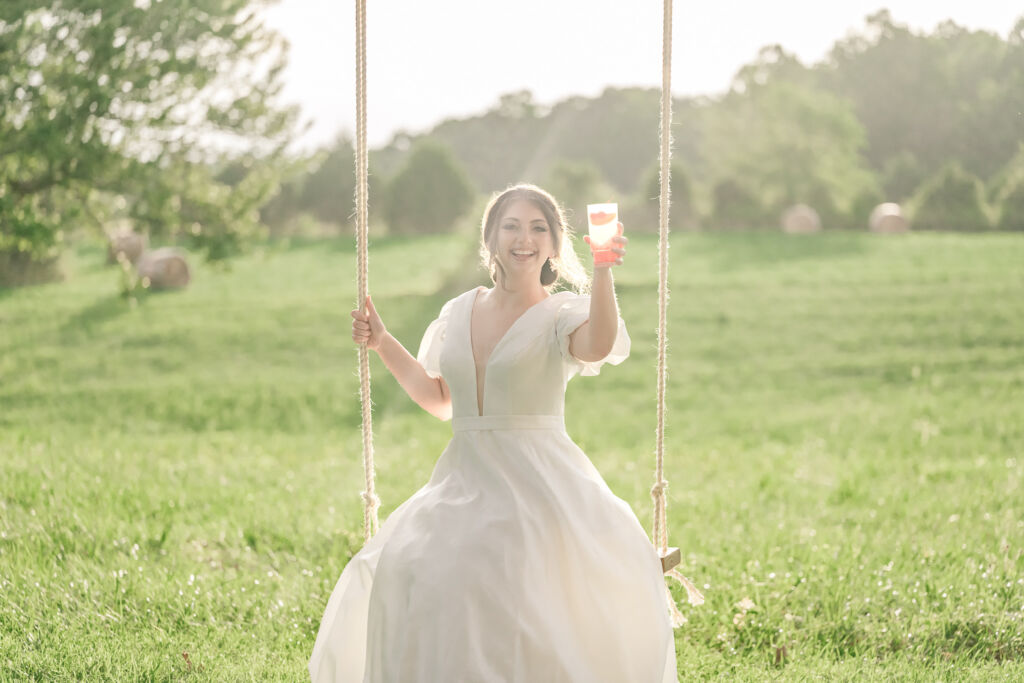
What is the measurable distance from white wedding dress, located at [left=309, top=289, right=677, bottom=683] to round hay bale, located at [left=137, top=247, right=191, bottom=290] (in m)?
17.1

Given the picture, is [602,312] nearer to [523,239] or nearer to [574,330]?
[574,330]

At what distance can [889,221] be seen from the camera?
24.9 m

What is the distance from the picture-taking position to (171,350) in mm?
13211

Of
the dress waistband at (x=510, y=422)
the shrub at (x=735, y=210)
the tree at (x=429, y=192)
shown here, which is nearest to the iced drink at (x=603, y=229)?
the dress waistband at (x=510, y=422)

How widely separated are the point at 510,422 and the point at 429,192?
22.4 meters

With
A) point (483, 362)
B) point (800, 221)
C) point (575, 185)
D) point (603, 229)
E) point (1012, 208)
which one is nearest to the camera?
point (603, 229)

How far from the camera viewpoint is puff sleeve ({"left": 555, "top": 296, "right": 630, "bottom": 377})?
290cm

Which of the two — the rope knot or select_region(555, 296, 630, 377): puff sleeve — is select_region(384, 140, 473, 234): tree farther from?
select_region(555, 296, 630, 377): puff sleeve

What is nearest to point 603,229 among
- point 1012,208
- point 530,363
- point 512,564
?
point 530,363

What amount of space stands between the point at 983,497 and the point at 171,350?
10.5 metres

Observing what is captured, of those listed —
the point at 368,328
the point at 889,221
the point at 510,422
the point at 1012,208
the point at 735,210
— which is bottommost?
the point at 510,422

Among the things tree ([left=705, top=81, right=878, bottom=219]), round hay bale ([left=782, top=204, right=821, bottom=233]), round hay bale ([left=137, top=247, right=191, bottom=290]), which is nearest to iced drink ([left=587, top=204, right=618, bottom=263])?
round hay bale ([left=137, top=247, right=191, bottom=290])

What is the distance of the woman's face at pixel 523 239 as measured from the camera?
3.05m

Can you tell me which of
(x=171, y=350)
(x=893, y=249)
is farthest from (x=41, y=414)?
(x=893, y=249)
